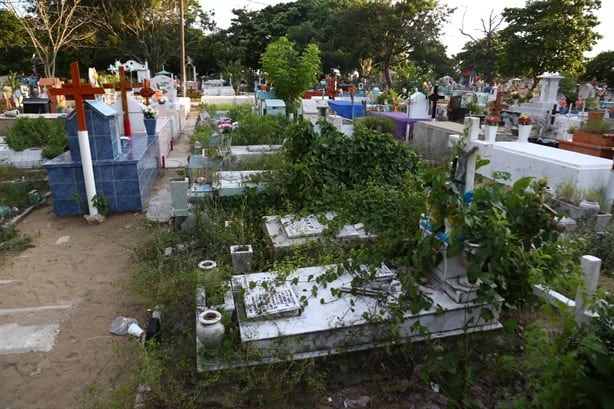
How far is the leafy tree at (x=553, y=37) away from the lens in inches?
923

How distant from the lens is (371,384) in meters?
3.07

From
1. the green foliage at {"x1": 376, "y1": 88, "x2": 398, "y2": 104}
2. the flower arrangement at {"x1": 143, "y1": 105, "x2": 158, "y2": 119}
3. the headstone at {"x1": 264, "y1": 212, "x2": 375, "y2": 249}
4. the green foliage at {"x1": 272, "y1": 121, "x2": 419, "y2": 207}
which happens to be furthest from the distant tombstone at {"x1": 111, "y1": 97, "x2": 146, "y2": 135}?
the green foliage at {"x1": 376, "y1": 88, "x2": 398, "y2": 104}

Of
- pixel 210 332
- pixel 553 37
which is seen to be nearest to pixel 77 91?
pixel 210 332

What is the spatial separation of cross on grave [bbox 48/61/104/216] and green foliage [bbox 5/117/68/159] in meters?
3.55

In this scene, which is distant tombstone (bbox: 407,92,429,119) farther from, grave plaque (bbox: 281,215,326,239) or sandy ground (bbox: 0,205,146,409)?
sandy ground (bbox: 0,205,146,409)

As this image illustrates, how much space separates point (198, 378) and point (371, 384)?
1213mm

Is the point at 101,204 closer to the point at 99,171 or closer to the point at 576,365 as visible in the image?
the point at 99,171

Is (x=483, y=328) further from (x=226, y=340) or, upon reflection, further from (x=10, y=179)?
(x=10, y=179)

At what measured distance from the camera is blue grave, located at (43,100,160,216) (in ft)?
20.3

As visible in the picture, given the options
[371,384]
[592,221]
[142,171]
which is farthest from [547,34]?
[371,384]

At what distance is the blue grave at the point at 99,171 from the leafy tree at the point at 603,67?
3817 cm

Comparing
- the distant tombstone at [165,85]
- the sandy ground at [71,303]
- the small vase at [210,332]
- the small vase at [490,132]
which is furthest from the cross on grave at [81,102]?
the distant tombstone at [165,85]

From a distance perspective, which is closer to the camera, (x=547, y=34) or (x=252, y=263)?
(x=252, y=263)

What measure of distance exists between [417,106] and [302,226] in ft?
29.2
